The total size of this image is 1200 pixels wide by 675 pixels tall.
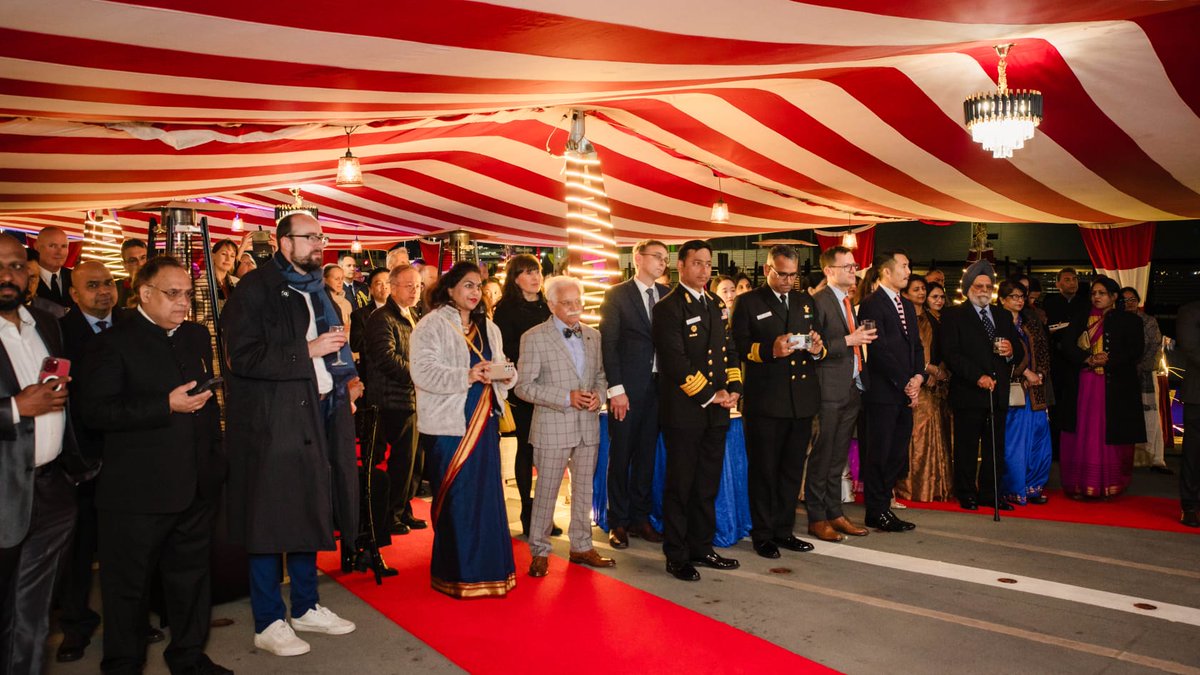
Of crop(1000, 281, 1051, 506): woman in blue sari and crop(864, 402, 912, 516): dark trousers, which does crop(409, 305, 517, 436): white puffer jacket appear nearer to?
crop(864, 402, 912, 516): dark trousers

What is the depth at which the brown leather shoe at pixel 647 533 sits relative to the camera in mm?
5055

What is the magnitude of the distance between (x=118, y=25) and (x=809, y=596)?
3.56m

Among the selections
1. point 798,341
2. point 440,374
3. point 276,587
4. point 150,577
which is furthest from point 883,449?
point 150,577

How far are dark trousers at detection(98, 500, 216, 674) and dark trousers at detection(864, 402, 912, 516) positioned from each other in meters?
3.79

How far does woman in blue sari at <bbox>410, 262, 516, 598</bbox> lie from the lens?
3951 millimetres

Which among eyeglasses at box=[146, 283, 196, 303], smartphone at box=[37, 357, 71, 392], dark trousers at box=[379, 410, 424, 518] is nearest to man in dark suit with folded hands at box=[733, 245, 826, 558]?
dark trousers at box=[379, 410, 424, 518]

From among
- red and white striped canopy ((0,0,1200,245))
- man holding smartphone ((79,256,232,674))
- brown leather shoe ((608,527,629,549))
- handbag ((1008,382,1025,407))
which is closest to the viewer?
man holding smartphone ((79,256,232,674))

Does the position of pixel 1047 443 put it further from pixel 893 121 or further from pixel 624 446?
pixel 624 446

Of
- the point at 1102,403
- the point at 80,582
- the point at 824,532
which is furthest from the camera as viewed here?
the point at 1102,403

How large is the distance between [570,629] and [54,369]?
214cm

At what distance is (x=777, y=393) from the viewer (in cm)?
468

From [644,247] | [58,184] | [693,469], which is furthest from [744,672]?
[58,184]

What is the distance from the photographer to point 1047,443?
619cm

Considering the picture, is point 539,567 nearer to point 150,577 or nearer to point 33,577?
point 150,577
